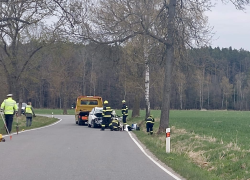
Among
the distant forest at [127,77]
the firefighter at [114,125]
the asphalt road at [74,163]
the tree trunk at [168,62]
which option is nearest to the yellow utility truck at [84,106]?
the distant forest at [127,77]

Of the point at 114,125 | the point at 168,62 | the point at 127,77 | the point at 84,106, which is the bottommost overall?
the point at 114,125

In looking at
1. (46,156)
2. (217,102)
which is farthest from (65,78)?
(217,102)

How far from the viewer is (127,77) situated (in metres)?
35.9

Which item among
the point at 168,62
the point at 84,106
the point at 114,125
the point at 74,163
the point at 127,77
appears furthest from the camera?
the point at 127,77

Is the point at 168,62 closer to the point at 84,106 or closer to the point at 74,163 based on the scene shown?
the point at 74,163

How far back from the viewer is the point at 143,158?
12.5 m

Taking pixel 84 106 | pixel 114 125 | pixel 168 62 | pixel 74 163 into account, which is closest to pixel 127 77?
pixel 84 106

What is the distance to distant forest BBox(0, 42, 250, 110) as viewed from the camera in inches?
894

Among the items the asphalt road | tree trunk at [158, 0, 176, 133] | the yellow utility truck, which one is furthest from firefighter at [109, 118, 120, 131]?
the asphalt road

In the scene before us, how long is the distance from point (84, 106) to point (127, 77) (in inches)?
219

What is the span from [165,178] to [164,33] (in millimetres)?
12277

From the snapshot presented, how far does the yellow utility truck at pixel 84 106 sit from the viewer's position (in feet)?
102

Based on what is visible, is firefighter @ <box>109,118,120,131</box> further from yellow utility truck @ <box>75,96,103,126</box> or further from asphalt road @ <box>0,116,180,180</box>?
asphalt road @ <box>0,116,180,180</box>

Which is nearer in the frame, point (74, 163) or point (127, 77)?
point (74, 163)
